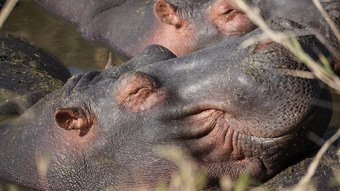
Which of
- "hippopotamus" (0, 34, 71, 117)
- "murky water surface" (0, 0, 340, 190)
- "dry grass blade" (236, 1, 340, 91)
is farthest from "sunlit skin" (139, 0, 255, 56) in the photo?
"dry grass blade" (236, 1, 340, 91)

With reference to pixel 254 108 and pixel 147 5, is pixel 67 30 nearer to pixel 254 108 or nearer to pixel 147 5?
pixel 147 5

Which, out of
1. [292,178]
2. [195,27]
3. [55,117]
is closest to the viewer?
[292,178]

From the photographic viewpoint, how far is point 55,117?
4.91 m

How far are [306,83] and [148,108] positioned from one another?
92cm

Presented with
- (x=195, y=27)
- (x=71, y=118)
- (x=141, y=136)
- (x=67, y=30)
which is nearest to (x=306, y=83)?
(x=141, y=136)

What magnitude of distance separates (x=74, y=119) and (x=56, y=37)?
12.9 ft

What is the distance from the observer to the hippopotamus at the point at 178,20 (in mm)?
6727

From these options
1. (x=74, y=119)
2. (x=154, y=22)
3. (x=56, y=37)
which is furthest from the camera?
(x=56, y=37)

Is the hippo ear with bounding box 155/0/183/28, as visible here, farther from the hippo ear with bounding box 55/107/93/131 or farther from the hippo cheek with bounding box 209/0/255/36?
the hippo ear with bounding box 55/107/93/131

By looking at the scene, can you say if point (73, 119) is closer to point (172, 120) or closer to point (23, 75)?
point (172, 120)

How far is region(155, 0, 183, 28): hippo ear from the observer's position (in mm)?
7312

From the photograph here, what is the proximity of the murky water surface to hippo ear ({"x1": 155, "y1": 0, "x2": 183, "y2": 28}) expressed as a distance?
820 mm

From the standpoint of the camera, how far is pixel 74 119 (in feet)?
16.2

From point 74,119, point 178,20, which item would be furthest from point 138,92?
point 178,20
